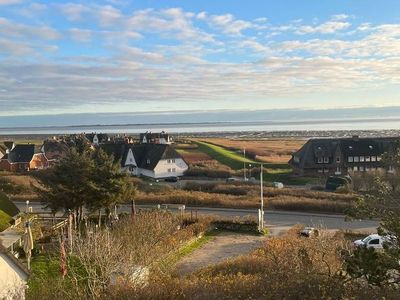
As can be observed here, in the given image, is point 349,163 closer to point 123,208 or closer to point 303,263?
point 123,208

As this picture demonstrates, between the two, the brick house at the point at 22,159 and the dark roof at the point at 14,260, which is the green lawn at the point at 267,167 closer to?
the brick house at the point at 22,159

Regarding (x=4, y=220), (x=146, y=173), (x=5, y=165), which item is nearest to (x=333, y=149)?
(x=146, y=173)

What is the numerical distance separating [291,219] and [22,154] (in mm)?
50986

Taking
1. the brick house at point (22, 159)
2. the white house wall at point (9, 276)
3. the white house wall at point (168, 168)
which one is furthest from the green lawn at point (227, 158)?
the white house wall at point (9, 276)

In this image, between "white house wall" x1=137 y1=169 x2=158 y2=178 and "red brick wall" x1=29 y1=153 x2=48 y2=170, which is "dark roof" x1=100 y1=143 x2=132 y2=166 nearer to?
"white house wall" x1=137 y1=169 x2=158 y2=178

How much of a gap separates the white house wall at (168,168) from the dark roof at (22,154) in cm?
2059

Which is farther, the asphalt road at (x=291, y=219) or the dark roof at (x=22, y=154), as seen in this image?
the dark roof at (x=22, y=154)

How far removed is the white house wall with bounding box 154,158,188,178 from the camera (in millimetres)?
69125

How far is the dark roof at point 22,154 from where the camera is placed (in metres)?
75.7

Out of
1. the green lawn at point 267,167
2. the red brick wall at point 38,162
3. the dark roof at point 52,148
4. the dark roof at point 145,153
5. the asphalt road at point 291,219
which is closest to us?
the asphalt road at point 291,219

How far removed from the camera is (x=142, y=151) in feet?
241

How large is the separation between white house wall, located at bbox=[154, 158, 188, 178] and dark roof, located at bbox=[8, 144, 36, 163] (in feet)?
67.5

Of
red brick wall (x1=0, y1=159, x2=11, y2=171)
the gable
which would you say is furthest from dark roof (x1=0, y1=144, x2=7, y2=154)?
the gable

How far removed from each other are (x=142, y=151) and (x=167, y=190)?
22.7 m
